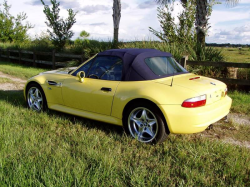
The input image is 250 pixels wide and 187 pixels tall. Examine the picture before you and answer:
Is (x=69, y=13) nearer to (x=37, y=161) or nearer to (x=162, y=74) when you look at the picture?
(x=162, y=74)

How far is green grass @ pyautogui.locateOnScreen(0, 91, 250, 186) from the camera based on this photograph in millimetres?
2920

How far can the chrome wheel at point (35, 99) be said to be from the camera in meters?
5.77

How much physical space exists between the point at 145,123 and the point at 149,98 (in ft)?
1.36

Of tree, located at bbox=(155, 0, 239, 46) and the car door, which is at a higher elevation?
tree, located at bbox=(155, 0, 239, 46)

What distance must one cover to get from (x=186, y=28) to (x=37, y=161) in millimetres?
11818

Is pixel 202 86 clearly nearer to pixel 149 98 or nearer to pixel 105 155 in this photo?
pixel 149 98

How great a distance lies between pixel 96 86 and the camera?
15.2 ft

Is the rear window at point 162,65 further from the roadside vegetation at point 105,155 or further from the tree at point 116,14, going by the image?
the tree at point 116,14

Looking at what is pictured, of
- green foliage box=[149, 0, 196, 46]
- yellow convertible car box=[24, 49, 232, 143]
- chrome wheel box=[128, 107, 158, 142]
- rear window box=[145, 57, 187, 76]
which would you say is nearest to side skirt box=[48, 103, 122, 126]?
yellow convertible car box=[24, 49, 232, 143]

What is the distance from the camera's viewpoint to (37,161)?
3314mm

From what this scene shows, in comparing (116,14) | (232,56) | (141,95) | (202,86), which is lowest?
(141,95)

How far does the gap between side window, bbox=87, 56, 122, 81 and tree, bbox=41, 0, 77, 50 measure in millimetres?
12930

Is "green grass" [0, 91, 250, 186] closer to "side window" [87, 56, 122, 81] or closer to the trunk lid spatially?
the trunk lid

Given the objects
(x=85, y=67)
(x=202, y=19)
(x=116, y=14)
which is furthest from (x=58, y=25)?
(x=85, y=67)
